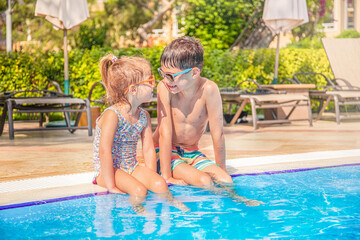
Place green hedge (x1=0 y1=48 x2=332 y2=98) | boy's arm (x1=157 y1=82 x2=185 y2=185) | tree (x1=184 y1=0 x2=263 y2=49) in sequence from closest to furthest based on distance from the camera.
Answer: boy's arm (x1=157 y1=82 x2=185 y2=185) → green hedge (x1=0 y1=48 x2=332 y2=98) → tree (x1=184 y1=0 x2=263 y2=49)

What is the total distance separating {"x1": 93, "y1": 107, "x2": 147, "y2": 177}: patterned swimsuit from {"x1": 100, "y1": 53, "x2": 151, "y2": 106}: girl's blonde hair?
0.16 meters

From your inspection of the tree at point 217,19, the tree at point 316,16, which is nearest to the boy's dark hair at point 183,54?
the tree at point 217,19

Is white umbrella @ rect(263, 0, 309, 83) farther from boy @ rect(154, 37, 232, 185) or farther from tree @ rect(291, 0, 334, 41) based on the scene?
boy @ rect(154, 37, 232, 185)

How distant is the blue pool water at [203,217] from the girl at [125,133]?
3.5 inches

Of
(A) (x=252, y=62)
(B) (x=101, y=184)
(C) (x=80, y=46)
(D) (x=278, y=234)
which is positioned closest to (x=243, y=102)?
(A) (x=252, y=62)

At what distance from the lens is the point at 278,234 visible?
7.40ft

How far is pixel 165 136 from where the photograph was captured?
3115 mm

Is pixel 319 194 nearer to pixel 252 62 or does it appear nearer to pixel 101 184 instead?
pixel 101 184

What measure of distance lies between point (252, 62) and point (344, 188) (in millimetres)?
6621

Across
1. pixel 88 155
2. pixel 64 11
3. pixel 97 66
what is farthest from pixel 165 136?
pixel 97 66

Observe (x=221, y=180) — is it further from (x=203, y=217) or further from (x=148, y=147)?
(x=203, y=217)

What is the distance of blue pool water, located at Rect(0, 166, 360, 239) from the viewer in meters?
2.25

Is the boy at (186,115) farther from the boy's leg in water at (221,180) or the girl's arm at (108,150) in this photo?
the girl's arm at (108,150)

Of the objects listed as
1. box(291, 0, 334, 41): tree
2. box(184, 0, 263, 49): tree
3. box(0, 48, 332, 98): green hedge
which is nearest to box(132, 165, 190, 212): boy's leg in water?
box(0, 48, 332, 98): green hedge
